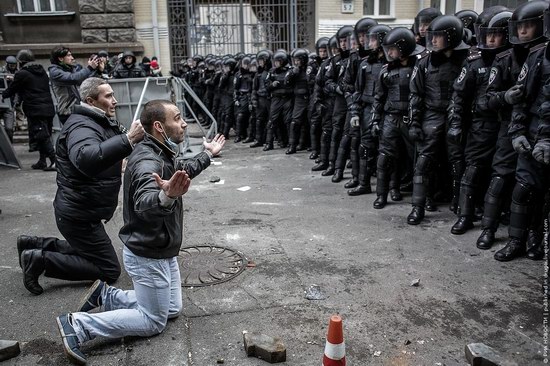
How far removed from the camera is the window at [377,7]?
53.5ft

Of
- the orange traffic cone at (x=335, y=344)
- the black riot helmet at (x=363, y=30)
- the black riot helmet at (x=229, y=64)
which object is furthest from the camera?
the black riot helmet at (x=229, y=64)

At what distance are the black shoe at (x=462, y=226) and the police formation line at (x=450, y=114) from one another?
0.03 ft

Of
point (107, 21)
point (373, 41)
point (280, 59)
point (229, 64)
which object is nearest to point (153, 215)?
point (373, 41)

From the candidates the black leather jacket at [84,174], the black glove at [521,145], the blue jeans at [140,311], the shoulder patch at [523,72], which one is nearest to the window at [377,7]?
the shoulder patch at [523,72]

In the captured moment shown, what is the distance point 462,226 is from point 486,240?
43cm

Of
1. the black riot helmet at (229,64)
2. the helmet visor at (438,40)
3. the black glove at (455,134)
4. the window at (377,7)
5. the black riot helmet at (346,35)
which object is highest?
the window at (377,7)

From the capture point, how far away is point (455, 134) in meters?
5.16

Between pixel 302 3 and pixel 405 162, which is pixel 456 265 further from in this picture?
pixel 302 3

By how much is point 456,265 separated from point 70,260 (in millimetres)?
3260

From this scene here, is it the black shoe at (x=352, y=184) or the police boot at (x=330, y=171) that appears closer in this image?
the black shoe at (x=352, y=184)

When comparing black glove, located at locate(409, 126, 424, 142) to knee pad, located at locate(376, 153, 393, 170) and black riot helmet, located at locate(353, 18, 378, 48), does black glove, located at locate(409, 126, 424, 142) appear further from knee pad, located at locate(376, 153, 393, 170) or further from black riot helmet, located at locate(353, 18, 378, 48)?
black riot helmet, located at locate(353, 18, 378, 48)

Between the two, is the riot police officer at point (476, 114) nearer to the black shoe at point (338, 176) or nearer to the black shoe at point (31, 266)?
the black shoe at point (338, 176)

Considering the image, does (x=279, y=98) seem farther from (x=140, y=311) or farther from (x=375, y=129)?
(x=140, y=311)

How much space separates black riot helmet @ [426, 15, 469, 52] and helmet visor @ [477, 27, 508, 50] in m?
0.30
